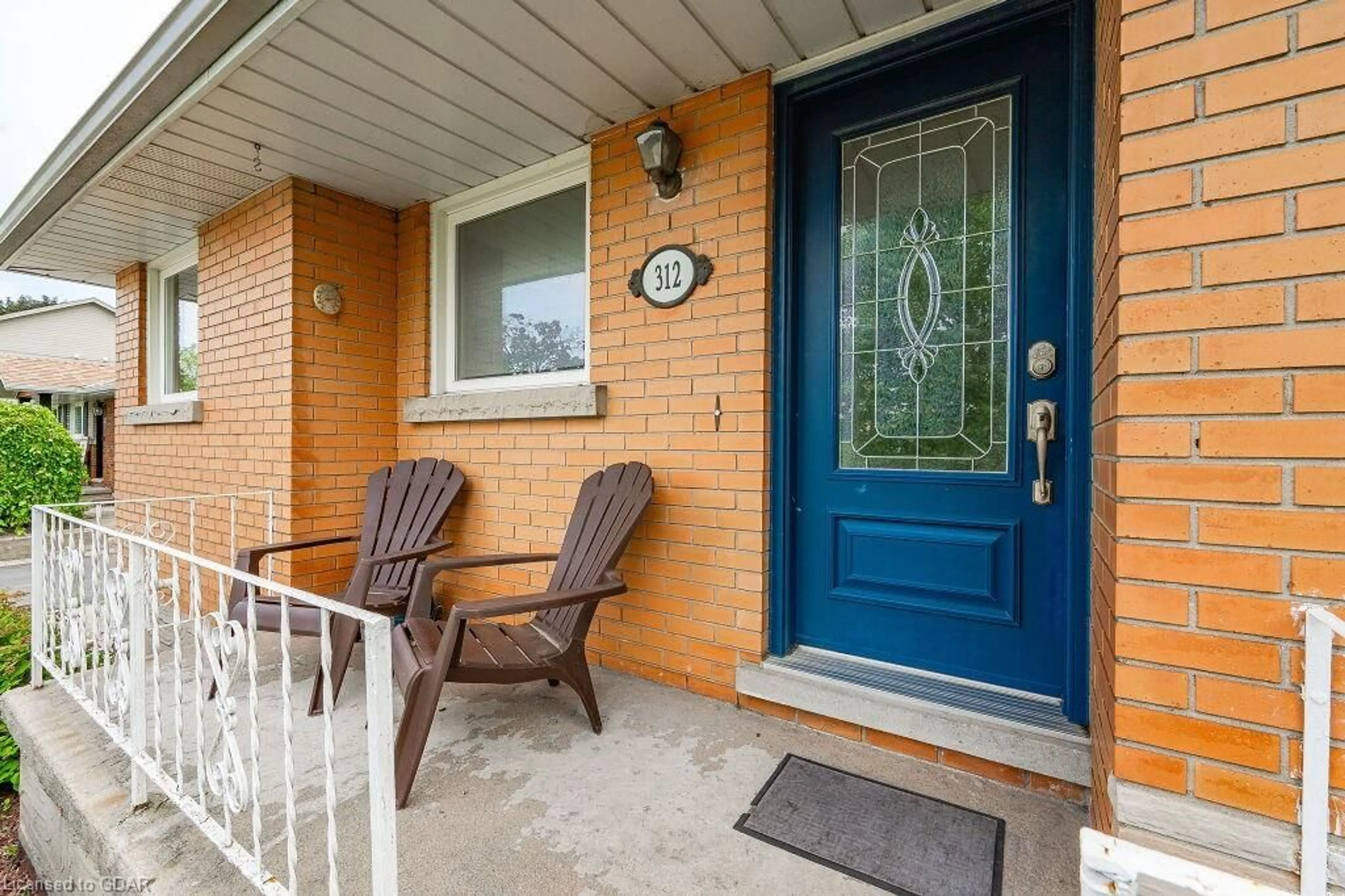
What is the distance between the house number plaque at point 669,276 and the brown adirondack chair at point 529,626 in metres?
0.72

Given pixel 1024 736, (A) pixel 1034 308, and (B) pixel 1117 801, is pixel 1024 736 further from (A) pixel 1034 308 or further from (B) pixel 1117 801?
(A) pixel 1034 308

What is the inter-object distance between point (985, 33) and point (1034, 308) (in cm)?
93

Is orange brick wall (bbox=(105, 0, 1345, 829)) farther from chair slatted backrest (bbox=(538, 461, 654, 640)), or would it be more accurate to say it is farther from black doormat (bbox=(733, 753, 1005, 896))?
black doormat (bbox=(733, 753, 1005, 896))

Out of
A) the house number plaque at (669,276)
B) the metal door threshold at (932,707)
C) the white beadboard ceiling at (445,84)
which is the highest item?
the white beadboard ceiling at (445,84)

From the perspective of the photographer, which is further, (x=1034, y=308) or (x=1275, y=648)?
(x=1034, y=308)

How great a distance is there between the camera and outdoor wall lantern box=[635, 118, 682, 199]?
2.35 m

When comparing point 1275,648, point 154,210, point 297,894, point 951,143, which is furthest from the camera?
point 154,210

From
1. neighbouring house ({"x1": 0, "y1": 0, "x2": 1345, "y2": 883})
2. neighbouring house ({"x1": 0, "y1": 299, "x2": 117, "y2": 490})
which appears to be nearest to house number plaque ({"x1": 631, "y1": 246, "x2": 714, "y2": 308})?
neighbouring house ({"x1": 0, "y1": 0, "x2": 1345, "y2": 883})

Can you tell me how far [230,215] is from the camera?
11.7ft

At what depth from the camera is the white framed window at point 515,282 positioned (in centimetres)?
303

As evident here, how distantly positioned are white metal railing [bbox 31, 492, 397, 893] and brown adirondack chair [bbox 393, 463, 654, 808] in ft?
0.75

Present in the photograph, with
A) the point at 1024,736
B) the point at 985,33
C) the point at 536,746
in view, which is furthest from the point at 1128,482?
the point at 536,746

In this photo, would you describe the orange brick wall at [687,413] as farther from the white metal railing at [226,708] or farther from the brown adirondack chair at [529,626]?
the white metal railing at [226,708]

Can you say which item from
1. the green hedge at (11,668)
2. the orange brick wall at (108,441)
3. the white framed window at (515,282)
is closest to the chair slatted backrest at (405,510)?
the white framed window at (515,282)
